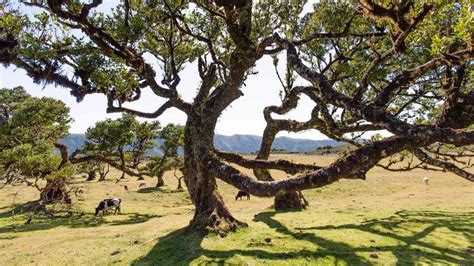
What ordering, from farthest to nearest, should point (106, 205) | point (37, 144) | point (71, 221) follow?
point (106, 205) → point (37, 144) → point (71, 221)

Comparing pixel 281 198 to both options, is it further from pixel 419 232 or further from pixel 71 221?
pixel 71 221

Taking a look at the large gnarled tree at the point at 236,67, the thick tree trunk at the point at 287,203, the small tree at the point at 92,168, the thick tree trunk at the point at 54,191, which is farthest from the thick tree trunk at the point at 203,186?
the small tree at the point at 92,168

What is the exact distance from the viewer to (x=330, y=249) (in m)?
12.5

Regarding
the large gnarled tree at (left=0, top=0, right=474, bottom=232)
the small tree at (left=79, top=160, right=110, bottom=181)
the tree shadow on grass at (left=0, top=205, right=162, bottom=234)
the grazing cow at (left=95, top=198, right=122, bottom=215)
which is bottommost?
the tree shadow on grass at (left=0, top=205, right=162, bottom=234)

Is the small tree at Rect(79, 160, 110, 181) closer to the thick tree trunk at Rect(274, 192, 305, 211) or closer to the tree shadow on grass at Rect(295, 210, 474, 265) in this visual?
the thick tree trunk at Rect(274, 192, 305, 211)

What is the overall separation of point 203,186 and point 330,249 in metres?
6.03

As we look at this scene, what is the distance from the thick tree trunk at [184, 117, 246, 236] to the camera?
14867 mm

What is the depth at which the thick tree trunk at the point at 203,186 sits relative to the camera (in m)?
14.9

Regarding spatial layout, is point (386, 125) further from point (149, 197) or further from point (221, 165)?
point (149, 197)

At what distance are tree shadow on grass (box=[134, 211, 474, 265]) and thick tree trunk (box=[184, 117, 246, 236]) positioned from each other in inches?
30.9

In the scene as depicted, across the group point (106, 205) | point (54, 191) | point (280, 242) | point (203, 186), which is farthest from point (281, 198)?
point (54, 191)

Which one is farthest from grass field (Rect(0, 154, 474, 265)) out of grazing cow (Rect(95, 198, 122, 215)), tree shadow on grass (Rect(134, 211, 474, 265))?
grazing cow (Rect(95, 198, 122, 215))

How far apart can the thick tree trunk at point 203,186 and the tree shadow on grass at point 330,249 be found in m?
0.79

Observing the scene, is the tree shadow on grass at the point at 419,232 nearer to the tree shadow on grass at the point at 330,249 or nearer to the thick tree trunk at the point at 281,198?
the tree shadow on grass at the point at 330,249
